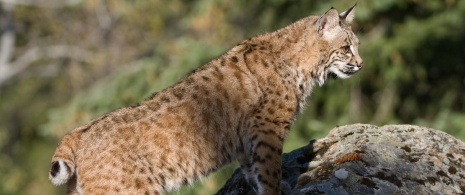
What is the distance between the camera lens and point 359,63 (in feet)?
25.7

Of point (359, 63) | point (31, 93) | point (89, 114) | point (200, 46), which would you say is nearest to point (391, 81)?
point (200, 46)

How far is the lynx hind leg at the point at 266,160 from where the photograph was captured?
271 inches

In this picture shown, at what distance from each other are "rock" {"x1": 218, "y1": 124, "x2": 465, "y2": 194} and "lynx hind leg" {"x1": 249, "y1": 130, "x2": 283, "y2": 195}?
0.14 metres

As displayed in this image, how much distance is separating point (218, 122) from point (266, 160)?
1.72 ft

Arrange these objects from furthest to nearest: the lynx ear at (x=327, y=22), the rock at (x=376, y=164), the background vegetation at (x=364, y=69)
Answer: the background vegetation at (x=364, y=69)
the lynx ear at (x=327, y=22)
the rock at (x=376, y=164)

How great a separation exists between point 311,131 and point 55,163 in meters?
9.82

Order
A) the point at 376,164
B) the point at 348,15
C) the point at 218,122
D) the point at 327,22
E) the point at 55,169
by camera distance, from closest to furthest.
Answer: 1. the point at 55,169
2. the point at 376,164
3. the point at 218,122
4. the point at 327,22
5. the point at 348,15

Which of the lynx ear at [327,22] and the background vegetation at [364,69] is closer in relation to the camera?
the lynx ear at [327,22]

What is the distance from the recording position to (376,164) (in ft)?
21.8

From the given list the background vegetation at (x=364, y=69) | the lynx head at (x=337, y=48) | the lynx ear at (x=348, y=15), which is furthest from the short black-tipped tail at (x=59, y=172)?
the background vegetation at (x=364, y=69)

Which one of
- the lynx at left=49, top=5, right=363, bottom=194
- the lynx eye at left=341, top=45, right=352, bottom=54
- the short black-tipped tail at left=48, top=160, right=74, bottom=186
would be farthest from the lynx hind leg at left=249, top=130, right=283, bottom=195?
the short black-tipped tail at left=48, top=160, right=74, bottom=186

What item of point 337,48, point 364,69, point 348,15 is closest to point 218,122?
point 337,48

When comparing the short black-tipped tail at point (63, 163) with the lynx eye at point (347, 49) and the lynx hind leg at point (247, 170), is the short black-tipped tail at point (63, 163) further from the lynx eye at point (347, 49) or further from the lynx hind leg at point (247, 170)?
the lynx eye at point (347, 49)

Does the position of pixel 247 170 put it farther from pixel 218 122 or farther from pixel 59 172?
Result: pixel 59 172
